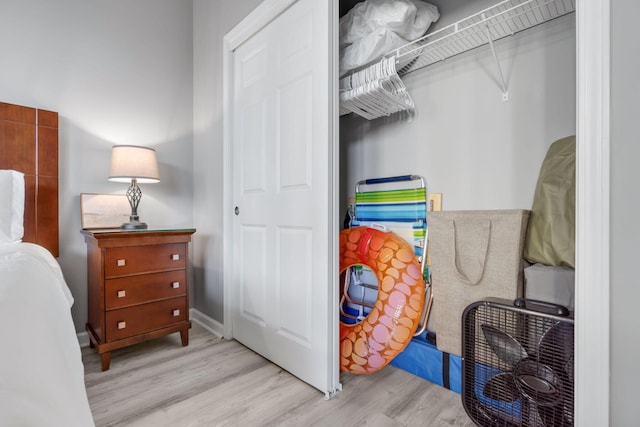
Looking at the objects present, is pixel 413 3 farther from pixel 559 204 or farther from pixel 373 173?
pixel 559 204

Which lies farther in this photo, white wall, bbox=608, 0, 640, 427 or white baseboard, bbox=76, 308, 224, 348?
white baseboard, bbox=76, 308, 224, 348

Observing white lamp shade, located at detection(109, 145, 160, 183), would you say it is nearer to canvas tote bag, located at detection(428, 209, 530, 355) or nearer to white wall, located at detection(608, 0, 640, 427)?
canvas tote bag, located at detection(428, 209, 530, 355)

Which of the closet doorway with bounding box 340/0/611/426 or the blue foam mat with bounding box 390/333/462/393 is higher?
the closet doorway with bounding box 340/0/611/426

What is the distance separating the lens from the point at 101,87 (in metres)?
2.16

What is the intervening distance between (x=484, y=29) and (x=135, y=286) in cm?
234

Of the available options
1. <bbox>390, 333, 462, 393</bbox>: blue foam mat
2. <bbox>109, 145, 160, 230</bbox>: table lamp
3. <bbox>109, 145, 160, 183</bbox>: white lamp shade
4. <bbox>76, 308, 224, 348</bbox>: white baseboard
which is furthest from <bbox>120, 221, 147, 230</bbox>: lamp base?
<bbox>390, 333, 462, 393</bbox>: blue foam mat

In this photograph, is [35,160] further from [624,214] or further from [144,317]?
[624,214]

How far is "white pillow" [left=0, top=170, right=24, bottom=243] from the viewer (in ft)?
5.20

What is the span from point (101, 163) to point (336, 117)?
1785mm

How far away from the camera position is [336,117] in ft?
4.93

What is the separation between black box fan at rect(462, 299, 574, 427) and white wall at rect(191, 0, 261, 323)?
1743 mm

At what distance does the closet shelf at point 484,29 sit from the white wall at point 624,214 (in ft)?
1.79

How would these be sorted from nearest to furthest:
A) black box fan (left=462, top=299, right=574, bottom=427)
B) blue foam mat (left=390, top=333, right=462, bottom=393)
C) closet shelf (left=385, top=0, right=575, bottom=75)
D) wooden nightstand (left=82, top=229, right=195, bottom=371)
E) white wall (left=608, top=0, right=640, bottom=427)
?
white wall (left=608, top=0, right=640, bottom=427) < black box fan (left=462, top=299, right=574, bottom=427) < closet shelf (left=385, top=0, right=575, bottom=75) < blue foam mat (left=390, top=333, right=462, bottom=393) < wooden nightstand (left=82, top=229, right=195, bottom=371)

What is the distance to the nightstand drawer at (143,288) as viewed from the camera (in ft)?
5.80
